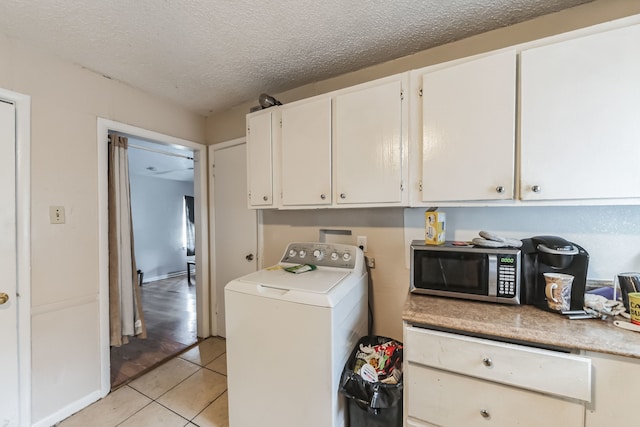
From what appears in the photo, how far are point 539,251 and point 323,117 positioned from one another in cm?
137

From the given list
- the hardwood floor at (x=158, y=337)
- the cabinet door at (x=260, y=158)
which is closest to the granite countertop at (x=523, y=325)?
the cabinet door at (x=260, y=158)

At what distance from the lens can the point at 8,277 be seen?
1489 mm

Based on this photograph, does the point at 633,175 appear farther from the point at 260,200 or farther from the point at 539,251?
the point at 260,200

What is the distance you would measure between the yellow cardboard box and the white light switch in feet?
7.70

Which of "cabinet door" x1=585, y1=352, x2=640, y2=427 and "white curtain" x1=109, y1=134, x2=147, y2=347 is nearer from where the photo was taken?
"cabinet door" x1=585, y1=352, x2=640, y2=427

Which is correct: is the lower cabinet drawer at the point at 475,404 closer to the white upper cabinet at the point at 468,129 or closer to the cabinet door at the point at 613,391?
the cabinet door at the point at 613,391

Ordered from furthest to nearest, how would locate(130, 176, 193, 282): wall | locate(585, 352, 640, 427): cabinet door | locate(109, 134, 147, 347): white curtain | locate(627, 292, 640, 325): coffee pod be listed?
locate(130, 176, 193, 282): wall, locate(109, 134, 147, 347): white curtain, locate(627, 292, 640, 325): coffee pod, locate(585, 352, 640, 427): cabinet door

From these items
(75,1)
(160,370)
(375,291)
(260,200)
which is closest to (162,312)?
(160,370)

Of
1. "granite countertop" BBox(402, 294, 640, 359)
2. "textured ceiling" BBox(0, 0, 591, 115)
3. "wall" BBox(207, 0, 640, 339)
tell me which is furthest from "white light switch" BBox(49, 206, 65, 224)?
"granite countertop" BBox(402, 294, 640, 359)

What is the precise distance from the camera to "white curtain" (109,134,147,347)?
6.84ft

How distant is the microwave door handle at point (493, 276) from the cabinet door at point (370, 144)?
0.53 metres

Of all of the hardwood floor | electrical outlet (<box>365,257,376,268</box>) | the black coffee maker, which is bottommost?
the hardwood floor

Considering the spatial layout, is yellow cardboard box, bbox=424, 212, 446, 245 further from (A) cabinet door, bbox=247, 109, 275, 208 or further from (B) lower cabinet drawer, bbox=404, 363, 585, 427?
(A) cabinet door, bbox=247, 109, 275, 208

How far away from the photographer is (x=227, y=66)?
1808 mm
